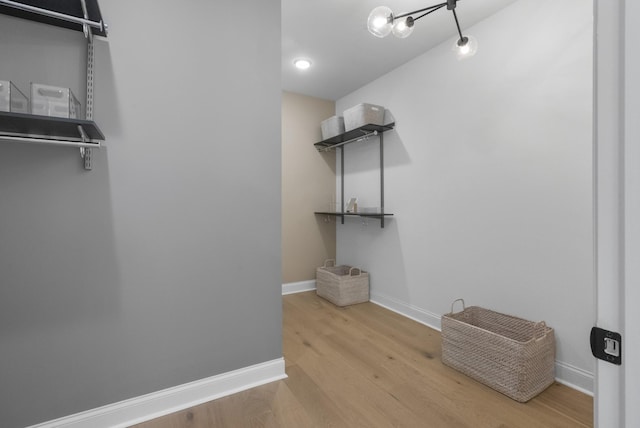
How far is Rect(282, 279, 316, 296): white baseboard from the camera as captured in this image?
3701 millimetres

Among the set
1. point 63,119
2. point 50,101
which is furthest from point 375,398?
point 50,101

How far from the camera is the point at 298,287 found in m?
3.78

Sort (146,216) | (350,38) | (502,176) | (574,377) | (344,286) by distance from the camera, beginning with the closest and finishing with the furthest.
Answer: (146,216) < (574,377) < (502,176) < (350,38) < (344,286)

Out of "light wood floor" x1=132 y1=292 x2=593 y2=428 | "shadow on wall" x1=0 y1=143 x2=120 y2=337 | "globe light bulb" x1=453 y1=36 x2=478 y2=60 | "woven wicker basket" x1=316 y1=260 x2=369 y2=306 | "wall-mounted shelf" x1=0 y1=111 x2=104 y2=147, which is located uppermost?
"globe light bulb" x1=453 y1=36 x2=478 y2=60

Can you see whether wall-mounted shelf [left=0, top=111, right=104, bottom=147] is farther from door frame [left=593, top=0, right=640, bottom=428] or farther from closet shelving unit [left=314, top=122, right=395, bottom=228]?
closet shelving unit [left=314, top=122, right=395, bottom=228]

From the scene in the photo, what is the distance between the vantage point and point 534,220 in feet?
6.59

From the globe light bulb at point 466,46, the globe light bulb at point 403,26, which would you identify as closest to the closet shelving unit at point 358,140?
the globe light bulb at point 466,46

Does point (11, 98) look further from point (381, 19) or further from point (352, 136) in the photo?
point (352, 136)

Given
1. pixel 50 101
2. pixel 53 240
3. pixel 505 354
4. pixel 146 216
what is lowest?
pixel 505 354

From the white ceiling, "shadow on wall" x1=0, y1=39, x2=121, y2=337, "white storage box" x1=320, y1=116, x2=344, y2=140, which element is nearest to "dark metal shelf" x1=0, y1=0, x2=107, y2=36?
"shadow on wall" x1=0, y1=39, x2=121, y2=337

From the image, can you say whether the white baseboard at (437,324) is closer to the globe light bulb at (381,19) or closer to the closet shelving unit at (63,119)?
the globe light bulb at (381,19)

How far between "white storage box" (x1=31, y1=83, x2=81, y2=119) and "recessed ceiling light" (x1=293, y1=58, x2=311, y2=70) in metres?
2.08

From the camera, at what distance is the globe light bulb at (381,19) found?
162cm

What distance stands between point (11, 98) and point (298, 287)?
10.1ft
